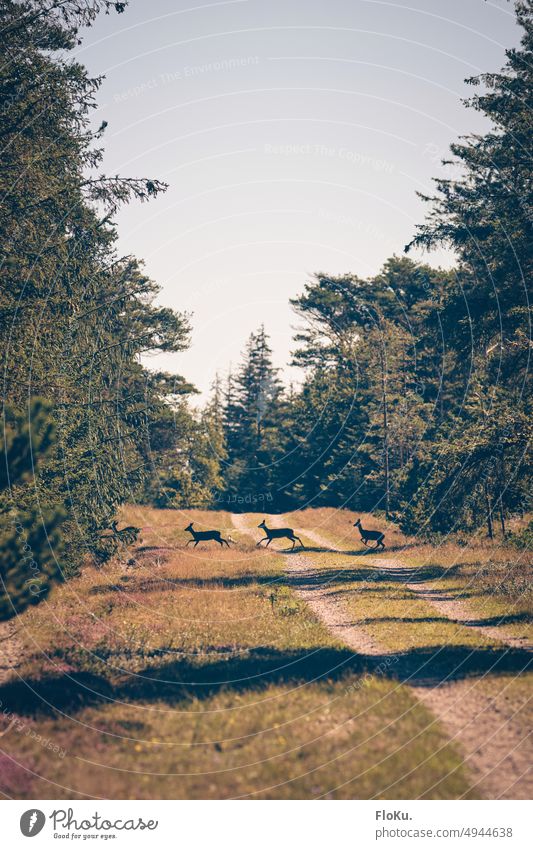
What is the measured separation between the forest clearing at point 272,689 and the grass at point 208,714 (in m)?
0.03

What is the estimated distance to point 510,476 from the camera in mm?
16797

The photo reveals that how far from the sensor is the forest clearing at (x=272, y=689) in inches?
292

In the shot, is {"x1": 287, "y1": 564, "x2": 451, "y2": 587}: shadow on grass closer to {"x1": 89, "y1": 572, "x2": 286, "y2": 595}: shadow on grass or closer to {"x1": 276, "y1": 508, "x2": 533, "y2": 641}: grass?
→ {"x1": 276, "y1": 508, "x2": 533, "y2": 641}: grass

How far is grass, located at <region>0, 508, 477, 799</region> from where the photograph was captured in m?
7.36

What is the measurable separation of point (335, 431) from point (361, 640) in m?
38.2

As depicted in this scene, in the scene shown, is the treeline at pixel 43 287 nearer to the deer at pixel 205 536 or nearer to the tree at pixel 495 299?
the deer at pixel 205 536

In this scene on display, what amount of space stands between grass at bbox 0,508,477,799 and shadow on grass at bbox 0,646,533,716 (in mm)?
39

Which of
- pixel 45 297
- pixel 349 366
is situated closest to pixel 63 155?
pixel 45 297

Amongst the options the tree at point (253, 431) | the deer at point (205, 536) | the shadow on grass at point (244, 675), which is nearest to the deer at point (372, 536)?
the deer at point (205, 536)

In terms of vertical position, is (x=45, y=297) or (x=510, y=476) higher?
(x=45, y=297)

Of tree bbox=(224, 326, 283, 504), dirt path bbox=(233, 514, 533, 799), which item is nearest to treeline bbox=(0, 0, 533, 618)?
dirt path bbox=(233, 514, 533, 799)

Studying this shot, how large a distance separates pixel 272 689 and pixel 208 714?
1348 mm

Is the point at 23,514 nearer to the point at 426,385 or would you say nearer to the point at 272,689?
the point at 272,689

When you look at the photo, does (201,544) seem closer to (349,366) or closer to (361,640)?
(361,640)
